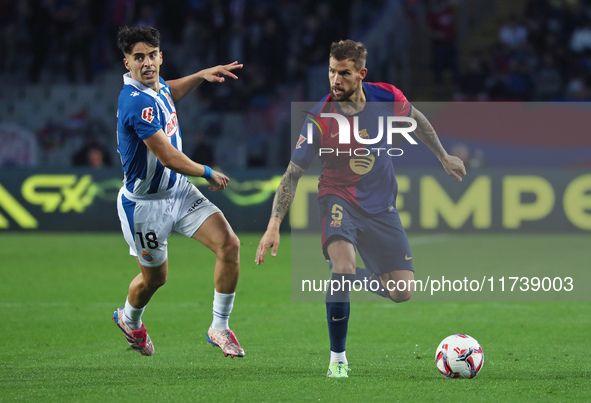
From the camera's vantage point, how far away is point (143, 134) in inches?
243

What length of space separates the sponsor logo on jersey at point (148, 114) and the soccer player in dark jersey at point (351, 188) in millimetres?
972

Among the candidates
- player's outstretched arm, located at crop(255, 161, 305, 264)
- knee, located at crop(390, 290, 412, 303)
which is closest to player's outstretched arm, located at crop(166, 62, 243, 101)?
player's outstretched arm, located at crop(255, 161, 305, 264)

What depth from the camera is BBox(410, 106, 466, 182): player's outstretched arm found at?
662 cm

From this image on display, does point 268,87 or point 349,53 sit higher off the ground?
point 268,87

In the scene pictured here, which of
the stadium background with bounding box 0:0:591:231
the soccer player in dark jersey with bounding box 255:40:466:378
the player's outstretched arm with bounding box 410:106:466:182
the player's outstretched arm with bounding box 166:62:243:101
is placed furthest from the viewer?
the stadium background with bounding box 0:0:591:231

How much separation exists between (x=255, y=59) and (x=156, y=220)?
44.5 feet

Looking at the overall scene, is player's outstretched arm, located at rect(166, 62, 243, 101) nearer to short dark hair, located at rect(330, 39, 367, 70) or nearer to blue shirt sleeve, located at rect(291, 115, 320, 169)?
blue shirt sleeve, located at rect(291, 115, 320, 169)

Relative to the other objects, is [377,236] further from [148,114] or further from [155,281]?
[148,114]

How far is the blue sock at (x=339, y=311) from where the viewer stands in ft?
19.7

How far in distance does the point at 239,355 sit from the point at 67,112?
13998 mm

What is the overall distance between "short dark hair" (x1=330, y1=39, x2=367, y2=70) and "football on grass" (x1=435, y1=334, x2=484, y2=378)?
75.0 inches

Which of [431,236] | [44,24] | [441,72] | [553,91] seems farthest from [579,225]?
[44,24]

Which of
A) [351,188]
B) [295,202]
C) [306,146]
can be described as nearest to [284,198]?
[306,146]

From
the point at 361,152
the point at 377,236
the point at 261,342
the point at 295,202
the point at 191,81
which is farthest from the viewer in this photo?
the point at 295,202
